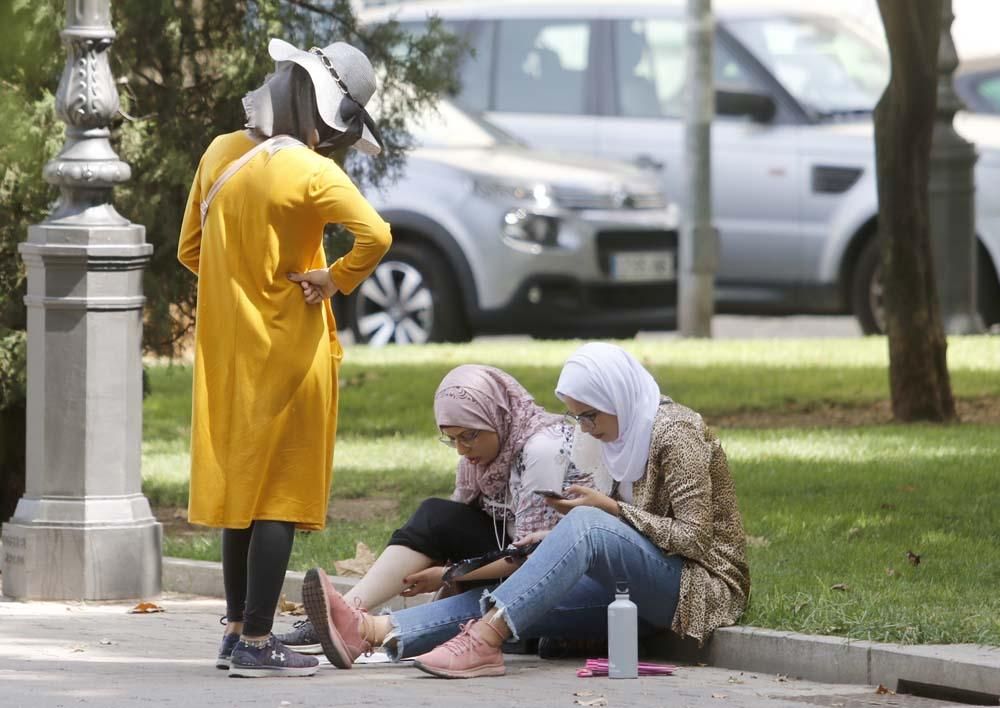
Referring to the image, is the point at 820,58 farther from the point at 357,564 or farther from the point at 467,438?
the point at 467,438

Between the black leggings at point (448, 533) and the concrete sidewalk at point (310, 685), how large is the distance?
1.13 ft

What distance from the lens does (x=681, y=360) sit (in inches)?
529

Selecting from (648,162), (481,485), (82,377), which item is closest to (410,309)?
(648,162)

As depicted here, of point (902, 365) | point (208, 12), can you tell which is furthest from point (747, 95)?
point (208, 12)

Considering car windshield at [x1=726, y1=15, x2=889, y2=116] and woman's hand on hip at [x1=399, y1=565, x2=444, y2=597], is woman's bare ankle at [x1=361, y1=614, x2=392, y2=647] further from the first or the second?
car windshield at [x1=726, y1=15, x2=889, y2=116]

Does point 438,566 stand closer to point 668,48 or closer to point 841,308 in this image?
point 841,308

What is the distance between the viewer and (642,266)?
15.9m

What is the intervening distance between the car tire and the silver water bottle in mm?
9485

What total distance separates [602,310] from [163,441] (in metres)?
5.29

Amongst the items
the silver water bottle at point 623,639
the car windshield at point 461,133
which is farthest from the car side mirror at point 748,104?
the silver water bottle at point 623,639

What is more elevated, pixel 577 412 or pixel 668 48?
pixel 668 48

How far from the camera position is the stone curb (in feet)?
17.5

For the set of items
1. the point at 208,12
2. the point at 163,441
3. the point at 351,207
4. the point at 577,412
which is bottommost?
the point at 163,441

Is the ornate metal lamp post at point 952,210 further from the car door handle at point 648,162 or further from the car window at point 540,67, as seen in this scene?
the car window at point 540,67
